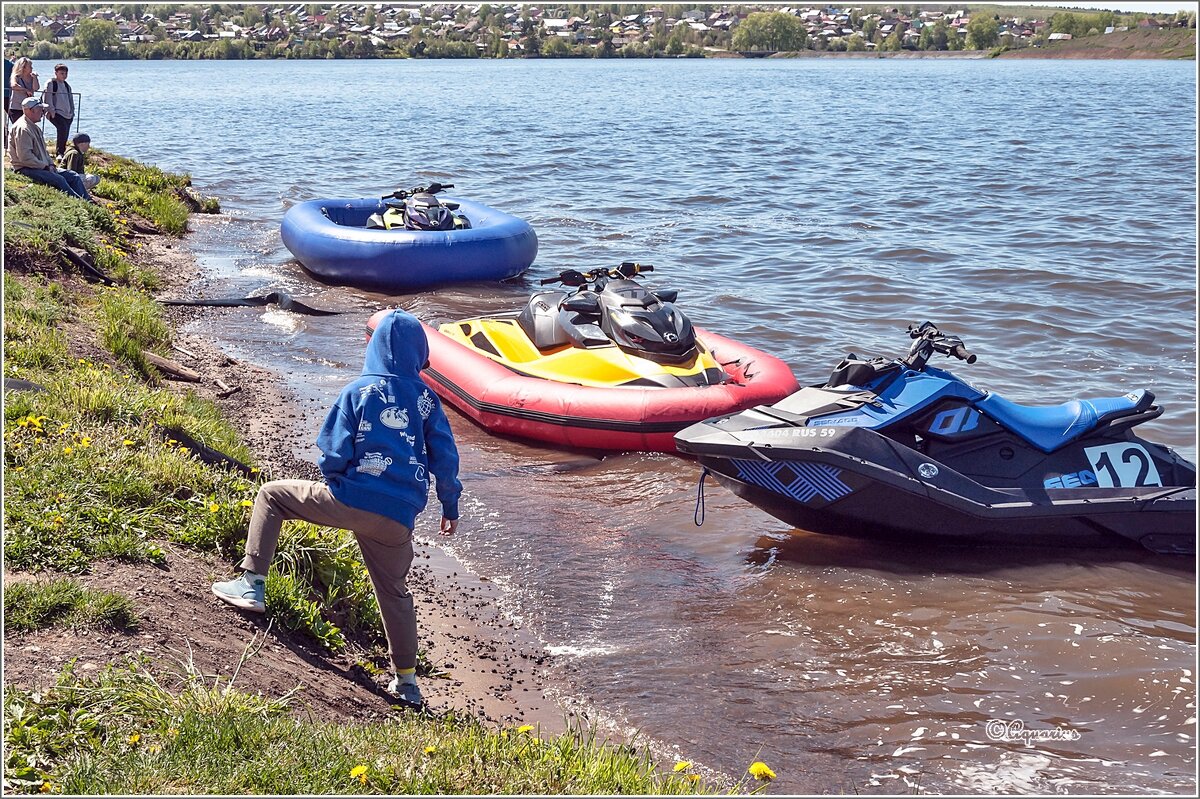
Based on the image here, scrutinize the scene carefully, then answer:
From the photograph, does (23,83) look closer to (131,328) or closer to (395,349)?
(131,328)

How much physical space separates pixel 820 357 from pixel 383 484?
7886 mm

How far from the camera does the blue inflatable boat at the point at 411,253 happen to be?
14.1m

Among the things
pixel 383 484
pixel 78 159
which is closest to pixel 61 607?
pixel 383 484

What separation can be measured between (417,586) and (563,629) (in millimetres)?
910

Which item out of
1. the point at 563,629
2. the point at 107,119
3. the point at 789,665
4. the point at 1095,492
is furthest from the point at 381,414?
the point at 107,119

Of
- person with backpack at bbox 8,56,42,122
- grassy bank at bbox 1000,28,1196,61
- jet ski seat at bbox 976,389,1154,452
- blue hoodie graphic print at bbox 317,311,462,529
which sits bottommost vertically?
jet ski seat at bbox 976,389,1154,452

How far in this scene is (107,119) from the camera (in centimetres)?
3819

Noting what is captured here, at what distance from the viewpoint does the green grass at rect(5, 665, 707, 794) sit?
346 cm

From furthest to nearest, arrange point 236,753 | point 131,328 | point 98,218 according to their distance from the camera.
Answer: point 98,218 < point 131,328 < point 236,753

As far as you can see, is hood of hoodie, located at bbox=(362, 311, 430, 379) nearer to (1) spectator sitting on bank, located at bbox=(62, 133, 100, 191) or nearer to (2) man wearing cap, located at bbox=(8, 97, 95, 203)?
(2) man wearing cap, located at bbox=(8, 97, 95, 203)

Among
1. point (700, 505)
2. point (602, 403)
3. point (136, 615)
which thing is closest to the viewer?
point (136, 615)

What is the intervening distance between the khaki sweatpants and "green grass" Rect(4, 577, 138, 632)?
1.89ft

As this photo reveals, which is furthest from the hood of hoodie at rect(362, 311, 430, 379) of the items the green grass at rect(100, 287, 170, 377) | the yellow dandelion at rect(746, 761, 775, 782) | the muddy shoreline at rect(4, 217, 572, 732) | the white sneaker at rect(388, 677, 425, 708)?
the green grass at rect(100, 287, 170, 377)

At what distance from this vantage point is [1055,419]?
6785 mm
